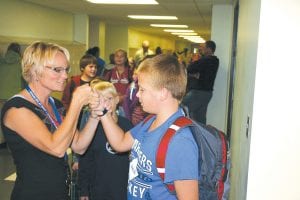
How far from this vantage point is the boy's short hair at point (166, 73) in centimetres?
143

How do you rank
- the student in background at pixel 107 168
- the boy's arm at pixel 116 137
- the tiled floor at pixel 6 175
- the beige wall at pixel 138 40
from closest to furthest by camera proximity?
the boy's arm at pixel 116 137, the student in background at pixel 107 168, the tiled floor at pixel 6 175, the beige wall at pixel 138 40

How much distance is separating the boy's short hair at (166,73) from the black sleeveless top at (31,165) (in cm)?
61

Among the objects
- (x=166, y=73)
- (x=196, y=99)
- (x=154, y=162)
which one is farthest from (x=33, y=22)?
(x=154, y=162)

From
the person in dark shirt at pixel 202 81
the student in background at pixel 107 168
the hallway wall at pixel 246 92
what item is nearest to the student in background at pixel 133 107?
the hallway wall at pixel 246 92

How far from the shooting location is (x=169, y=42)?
2286 centimetres

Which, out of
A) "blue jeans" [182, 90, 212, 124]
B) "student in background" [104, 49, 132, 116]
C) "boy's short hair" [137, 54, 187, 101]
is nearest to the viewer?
"boy's short hair" [137, 54, 187, 101]

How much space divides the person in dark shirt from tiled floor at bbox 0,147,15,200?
2990mm

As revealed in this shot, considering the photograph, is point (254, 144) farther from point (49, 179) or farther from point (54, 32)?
point (54, 32)

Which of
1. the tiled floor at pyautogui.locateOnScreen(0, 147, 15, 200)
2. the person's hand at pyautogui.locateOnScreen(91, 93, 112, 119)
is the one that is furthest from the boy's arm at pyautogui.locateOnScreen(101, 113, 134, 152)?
the tiled floor at pyautogui.locateOnScreen(0, 147, 15, 200)

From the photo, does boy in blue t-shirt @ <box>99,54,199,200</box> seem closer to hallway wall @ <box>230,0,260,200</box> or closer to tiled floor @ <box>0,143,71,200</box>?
hallway wall @ <box>230,0,260,200</box>

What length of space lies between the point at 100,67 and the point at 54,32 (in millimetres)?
2749

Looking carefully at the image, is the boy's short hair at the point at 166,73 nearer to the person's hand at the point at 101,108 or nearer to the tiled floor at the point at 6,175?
the person's hand at the point at 101,108

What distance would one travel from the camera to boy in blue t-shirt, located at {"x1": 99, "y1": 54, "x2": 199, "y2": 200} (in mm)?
1312

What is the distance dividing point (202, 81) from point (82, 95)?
463 cm
